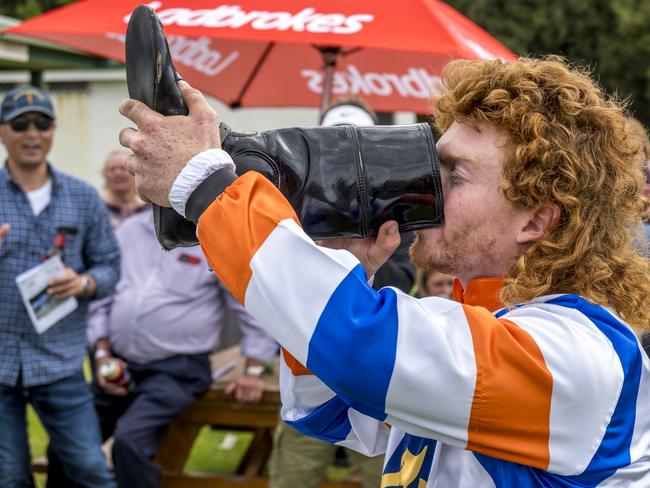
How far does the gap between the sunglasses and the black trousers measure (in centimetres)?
138

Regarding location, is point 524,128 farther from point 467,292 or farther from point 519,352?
point 519,352

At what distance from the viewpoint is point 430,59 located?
5.64 meters

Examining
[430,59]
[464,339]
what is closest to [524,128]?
[464,339]

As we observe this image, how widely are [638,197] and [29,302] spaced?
3.17 metres

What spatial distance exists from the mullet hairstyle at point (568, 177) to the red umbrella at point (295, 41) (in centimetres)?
99

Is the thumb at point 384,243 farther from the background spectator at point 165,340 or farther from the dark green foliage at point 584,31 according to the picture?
the dark green foliage at point 584,31

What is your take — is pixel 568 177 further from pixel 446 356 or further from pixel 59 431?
pixel 59 431

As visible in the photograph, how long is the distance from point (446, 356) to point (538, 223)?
1.41ft

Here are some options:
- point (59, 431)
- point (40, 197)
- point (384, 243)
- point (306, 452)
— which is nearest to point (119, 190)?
point (40, 197)

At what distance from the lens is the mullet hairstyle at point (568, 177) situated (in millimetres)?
1569

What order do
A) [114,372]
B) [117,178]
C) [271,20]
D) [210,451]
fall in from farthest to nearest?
[117,178], [210,451], [114,372], [271,20]

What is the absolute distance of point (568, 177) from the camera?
1568 millimetres

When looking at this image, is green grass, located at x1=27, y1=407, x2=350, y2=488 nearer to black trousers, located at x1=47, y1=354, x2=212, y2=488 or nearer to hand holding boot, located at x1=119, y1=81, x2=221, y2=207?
black trousers, located at x1=47, y1=354, x2=212, y2=488

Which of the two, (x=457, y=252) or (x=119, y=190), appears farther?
(x=119, y=190)
